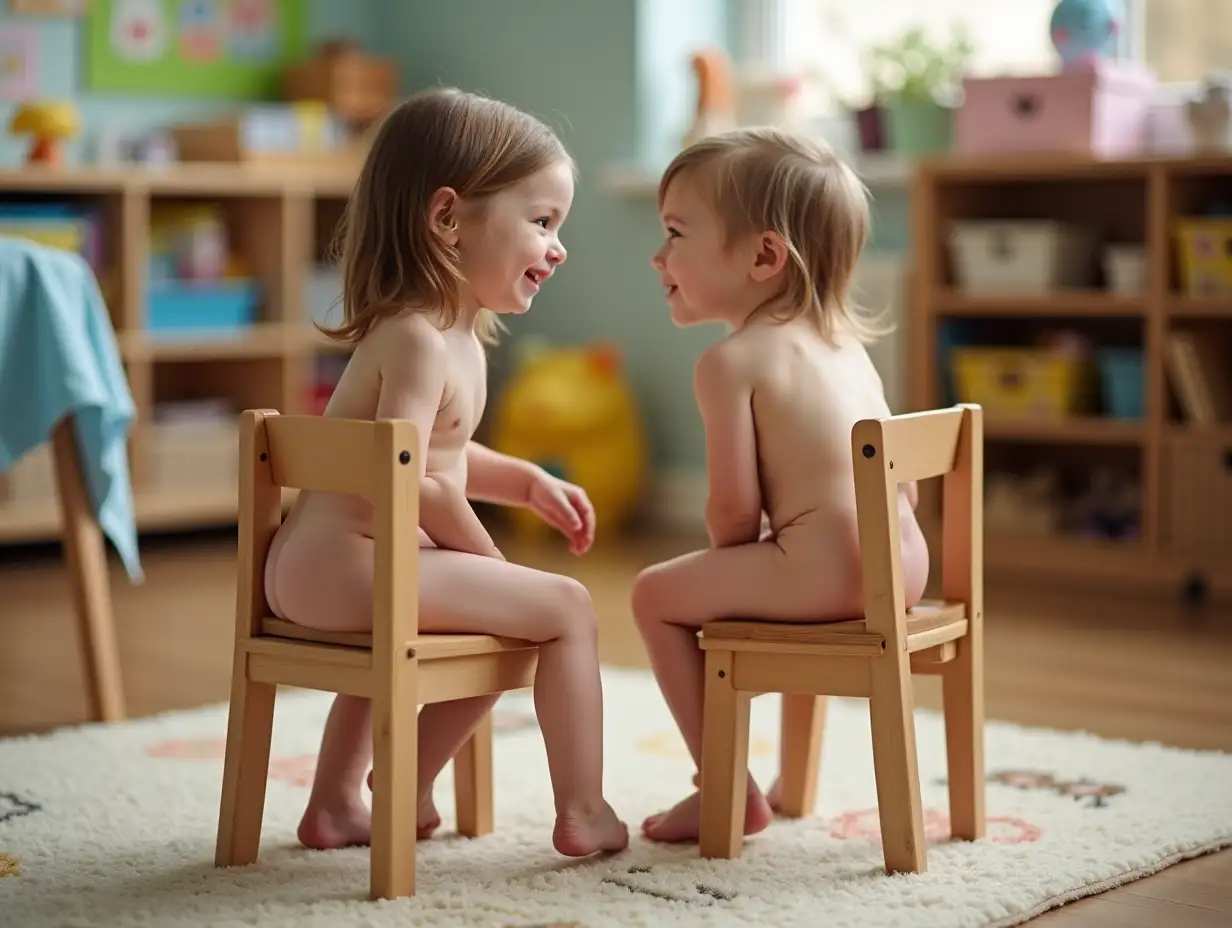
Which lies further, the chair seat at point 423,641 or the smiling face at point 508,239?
the smiling face at point 508,239

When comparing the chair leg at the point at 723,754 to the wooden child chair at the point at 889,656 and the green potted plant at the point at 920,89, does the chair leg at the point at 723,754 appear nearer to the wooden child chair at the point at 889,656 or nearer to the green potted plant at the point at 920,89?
the wooden child chair at the point at 889,656

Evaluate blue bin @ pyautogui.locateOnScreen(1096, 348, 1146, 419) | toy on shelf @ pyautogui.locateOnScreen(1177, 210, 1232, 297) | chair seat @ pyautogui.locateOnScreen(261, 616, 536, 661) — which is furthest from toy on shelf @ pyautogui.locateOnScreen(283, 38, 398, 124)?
chair seat @ pyautogui.locateOnScreen(261, 616, 536, 661)

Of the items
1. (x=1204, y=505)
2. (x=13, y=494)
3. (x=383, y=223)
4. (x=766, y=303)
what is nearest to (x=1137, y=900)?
(x=766, y=303)

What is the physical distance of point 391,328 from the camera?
5.52ft

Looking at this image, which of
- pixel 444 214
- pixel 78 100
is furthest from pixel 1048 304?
pixel 78 100

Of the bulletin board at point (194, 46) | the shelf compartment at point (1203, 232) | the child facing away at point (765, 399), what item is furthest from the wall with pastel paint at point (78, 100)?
the child facing away at point (765, 399)

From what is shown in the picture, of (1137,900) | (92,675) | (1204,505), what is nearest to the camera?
(1137,900)

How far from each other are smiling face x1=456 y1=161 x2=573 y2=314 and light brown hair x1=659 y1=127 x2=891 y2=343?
15 centimetres

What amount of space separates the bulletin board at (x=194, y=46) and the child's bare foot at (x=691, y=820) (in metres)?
3.12

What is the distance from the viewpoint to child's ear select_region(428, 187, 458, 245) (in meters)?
1.73

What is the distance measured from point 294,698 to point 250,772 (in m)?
0.88

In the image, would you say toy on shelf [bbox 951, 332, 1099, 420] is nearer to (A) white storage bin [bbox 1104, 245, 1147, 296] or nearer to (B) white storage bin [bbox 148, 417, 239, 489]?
(A) white storage bin [bbox 1104, 245, 1147, 296]

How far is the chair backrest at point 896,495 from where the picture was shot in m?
1.66

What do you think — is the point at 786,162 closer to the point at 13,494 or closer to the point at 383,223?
the point at 383,223
